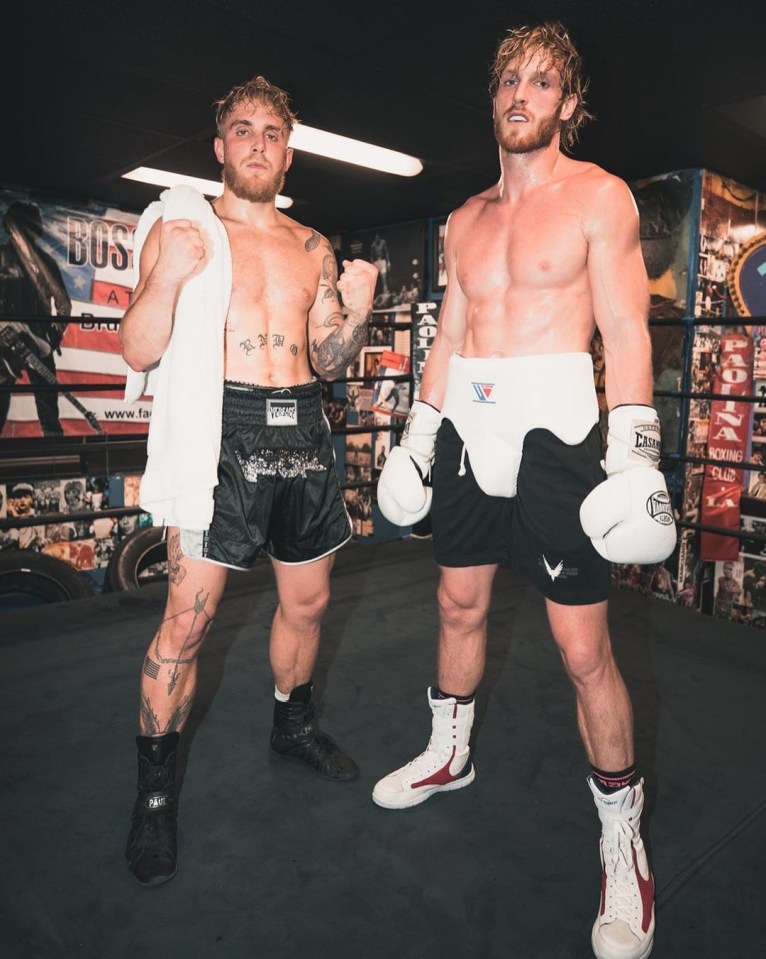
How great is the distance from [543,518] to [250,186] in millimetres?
995

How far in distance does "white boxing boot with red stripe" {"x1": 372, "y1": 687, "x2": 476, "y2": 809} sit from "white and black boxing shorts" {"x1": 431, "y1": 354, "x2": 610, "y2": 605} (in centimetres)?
41

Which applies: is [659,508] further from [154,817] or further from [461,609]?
[154,817]

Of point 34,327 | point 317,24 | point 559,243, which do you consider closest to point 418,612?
point 559,243

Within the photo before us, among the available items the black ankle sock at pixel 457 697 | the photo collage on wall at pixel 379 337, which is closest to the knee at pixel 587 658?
the black ankle sock at pixel 457 697

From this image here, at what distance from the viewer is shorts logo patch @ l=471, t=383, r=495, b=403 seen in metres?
1.38

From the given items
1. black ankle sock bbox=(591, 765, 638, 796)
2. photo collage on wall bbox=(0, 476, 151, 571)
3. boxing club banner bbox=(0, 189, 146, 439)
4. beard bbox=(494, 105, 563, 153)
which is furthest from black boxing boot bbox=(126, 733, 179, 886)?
boxing club banner bbox=(0, 189, 146, 439)

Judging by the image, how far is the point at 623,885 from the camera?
1.22 meters

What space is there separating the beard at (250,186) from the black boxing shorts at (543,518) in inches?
27.7

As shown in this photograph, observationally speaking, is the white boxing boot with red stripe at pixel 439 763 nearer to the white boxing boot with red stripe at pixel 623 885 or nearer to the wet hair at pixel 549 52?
the white boxing boot with red stripe at pixel 623 885

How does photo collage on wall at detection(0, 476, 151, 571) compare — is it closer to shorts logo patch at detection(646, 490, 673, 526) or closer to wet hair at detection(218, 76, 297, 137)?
wet hair at detection(218, 76, 297, 137)

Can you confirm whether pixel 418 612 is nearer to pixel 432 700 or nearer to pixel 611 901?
pixel 432 700

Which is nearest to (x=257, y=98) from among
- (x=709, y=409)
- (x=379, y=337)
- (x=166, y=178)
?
(x=166, y=178)

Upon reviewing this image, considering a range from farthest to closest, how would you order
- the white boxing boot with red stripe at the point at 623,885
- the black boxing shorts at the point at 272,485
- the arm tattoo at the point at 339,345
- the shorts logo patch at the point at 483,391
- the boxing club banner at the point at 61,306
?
1. the boxing club banner at the point at 61,306
2. the arm tattoo at the point at 339,345
3. the black boxing shorts at the point at 272,485
4. the shorts logo patch at the point at 483,391
5. the white boxing boot with red stripe at the point at 623,885

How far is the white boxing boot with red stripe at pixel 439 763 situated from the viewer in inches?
62.2
